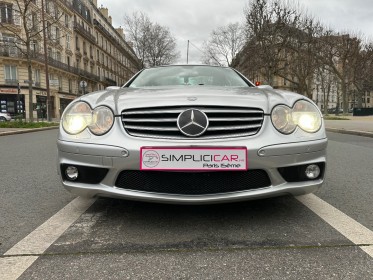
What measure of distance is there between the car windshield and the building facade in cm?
1752

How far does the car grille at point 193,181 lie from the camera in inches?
95.3

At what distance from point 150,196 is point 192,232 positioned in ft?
1.28

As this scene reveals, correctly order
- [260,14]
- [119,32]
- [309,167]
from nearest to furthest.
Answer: [309,167]
[260,14]
[119,32]

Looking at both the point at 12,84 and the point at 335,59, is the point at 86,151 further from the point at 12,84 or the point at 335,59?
the point at 335,59

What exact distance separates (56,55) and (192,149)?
44.8 metres

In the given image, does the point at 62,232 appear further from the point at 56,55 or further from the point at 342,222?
the point at 56,55

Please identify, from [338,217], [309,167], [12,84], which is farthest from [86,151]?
[12,84]

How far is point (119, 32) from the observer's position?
7738 cm

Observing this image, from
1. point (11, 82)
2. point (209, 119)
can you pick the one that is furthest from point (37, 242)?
point (11, 82)

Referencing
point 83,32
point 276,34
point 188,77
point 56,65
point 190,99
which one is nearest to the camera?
point 190,99

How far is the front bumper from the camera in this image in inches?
92.7

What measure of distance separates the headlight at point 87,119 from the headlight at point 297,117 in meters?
1.24

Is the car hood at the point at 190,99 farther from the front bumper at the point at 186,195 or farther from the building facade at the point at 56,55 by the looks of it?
the building facade at the point at 56,55

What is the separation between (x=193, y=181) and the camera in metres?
2.42
